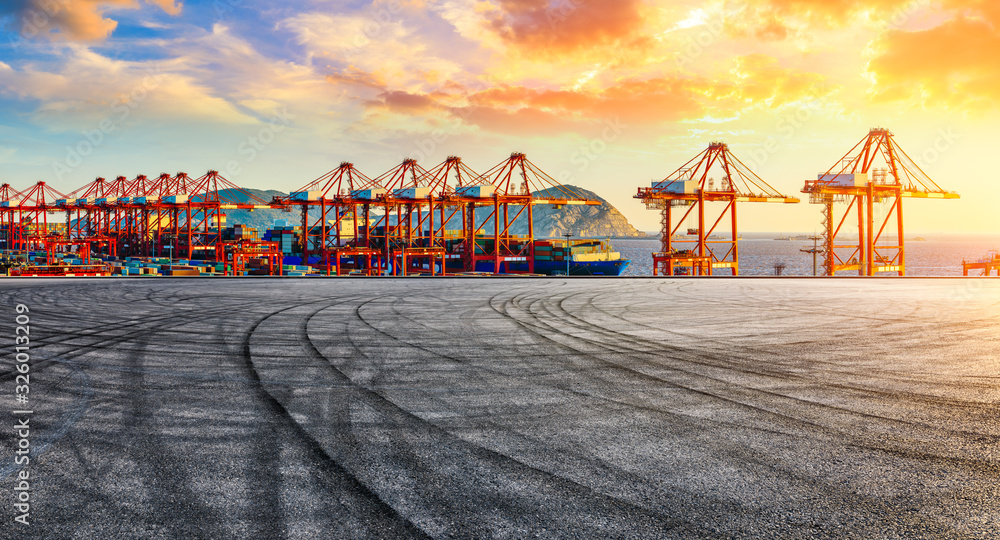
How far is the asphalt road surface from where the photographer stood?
Answer: 473 cm

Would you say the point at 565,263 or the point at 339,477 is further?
the point at 565,263

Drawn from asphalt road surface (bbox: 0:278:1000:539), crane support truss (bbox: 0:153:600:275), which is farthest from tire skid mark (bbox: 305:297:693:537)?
crane support truss (bbox: 0:153:600:275)

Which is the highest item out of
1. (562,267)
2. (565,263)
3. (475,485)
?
(565,263)

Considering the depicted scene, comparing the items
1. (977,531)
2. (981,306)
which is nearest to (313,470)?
(977,531)

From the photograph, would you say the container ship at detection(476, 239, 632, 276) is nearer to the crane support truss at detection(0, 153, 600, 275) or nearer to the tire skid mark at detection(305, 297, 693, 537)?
the crane support truss at detection(0, 153, 600, 275)

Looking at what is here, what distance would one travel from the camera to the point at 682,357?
11.2 meters

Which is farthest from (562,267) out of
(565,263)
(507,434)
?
(507,434)

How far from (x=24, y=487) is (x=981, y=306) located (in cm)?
2733

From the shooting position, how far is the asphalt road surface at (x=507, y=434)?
15.5ft

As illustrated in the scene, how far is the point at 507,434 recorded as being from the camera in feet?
22.0

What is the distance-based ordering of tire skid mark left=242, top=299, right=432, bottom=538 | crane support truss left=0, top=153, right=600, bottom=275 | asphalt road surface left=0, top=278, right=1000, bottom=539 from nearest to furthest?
tire skid mark left=242, top=299, right=432, bottom=538, asphalt road surface left=0, top=278, right=1000, bottom=539, crane support truss left=0, top=153, right=600, bottom=275

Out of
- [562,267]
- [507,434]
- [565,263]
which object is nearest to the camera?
[507,434]

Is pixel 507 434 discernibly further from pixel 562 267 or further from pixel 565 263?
pixel 565 263

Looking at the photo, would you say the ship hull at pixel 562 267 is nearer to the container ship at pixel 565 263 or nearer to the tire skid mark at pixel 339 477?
the container ship at pixel 565 263
